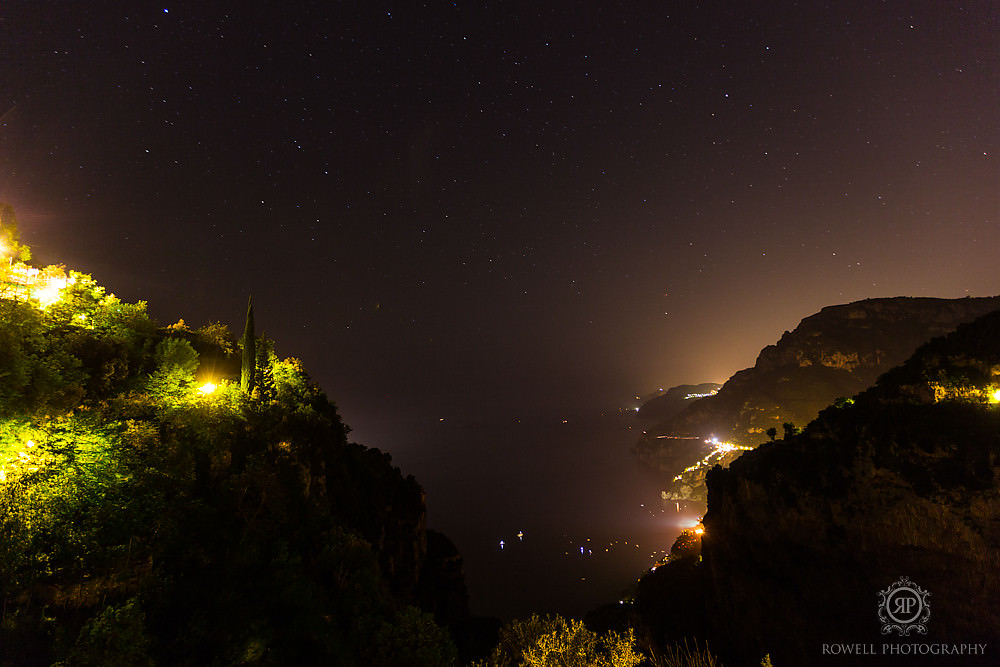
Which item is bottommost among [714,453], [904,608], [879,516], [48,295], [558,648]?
[714,453]

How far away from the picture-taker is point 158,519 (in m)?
18.1

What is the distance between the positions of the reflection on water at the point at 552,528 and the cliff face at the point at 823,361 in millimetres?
25283

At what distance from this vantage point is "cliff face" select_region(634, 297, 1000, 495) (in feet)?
328

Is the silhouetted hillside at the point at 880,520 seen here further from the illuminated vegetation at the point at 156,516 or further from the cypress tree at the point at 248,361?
the cypress tree at the point at 248,361

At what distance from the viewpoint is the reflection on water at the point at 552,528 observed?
71.2m

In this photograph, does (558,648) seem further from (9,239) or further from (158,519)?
(9,239)

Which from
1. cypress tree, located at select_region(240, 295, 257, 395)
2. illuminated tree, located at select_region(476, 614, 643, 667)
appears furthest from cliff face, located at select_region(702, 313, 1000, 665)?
Answer: cypress tree, located at select_region(240, 295, 257, 395)

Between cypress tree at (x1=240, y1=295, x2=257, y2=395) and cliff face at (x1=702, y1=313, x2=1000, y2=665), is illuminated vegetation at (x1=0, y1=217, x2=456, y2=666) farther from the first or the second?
cliff face at (x1=702, y1=313, x2=1000, y2=665)

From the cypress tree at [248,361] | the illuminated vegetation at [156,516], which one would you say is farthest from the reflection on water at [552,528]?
the cypress tree at [248,361]

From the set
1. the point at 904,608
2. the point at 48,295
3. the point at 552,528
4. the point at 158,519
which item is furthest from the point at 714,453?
the point at 48,295

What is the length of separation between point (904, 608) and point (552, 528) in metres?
84.0

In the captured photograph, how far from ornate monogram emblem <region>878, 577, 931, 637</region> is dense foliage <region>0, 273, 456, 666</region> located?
2708cm

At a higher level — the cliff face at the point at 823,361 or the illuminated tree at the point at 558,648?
the cliff face at the point at 823,361

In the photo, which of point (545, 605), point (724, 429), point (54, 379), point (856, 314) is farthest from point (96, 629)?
point (856, 314)
